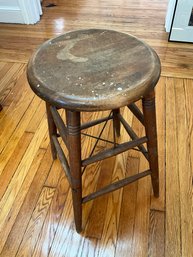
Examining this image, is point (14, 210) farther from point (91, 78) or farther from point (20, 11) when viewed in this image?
point (20, 11)

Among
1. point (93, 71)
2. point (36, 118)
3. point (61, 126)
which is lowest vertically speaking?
point (36, 118)

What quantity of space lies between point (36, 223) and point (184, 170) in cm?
67

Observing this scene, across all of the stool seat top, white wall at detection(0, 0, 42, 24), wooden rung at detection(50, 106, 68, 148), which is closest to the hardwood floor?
wooden rung at detection(50, 106, 68, 148)

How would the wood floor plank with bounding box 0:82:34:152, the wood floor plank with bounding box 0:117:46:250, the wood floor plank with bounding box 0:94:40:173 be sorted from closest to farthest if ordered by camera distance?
the wood floor plank with bounding box 0:117:46:250, the wood floor plank with bounding box 0:94:40:173, the wood floor plank with bounding box 0:82:34:152

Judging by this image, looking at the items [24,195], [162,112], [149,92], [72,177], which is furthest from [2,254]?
[162,112]

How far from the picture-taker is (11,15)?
2219mm

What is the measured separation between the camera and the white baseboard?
7.17 feet

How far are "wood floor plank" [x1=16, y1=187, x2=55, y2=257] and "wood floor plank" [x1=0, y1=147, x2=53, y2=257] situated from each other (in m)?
0.02

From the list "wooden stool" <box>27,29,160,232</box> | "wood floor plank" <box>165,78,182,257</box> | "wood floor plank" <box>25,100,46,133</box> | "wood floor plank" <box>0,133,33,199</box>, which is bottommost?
"wood floor plank" <box>25,100,46,133</box>

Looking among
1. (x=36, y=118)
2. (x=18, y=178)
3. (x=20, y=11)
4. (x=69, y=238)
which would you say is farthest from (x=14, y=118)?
(x=20, y=11)

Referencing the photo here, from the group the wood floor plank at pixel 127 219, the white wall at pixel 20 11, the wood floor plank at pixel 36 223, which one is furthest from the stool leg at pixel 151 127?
the white wall at pixel 20 11

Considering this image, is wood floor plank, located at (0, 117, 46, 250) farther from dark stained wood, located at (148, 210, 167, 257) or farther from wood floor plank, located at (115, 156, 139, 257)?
dark stained wood, located at (148, 210, 167, 257)

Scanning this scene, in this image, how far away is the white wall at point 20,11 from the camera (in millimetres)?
2127

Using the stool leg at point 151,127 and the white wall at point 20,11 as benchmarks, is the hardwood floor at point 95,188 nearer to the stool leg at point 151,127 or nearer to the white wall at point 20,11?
the stool leg at point 151,127
